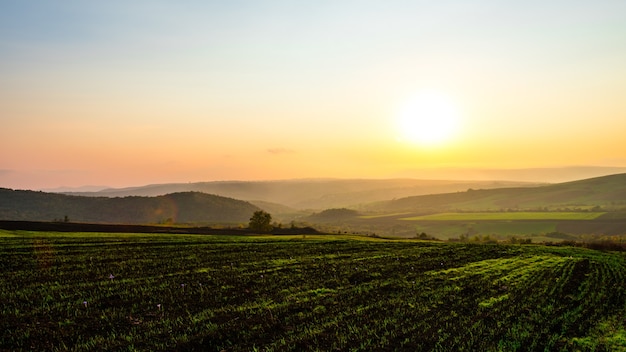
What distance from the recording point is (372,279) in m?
31.2

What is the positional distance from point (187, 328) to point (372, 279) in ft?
56.6

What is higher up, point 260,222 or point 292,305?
point 292,305

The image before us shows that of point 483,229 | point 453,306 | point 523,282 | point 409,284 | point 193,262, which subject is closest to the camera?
point 453,306

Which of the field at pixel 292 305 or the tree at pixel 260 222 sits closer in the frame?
the field at pixel 292 305

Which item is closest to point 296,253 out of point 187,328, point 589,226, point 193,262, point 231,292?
point 193,262

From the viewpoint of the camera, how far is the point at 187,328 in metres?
17.5

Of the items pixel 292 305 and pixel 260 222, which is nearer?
pixel 292 305

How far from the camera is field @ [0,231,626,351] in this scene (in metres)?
16.5

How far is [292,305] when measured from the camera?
72.0ft

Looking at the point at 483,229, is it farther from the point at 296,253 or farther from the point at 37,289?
the point at 37,289

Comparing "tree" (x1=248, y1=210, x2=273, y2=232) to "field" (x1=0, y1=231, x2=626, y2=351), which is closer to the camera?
"field" (x1=0, y1=231, x2=626, y2=351)

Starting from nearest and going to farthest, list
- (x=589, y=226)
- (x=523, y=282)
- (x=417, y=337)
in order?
(x=417, y=337), (x=523, y=282), (x=589, y=226)

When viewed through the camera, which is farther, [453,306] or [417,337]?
[453,306]

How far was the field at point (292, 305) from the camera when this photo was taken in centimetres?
1653
